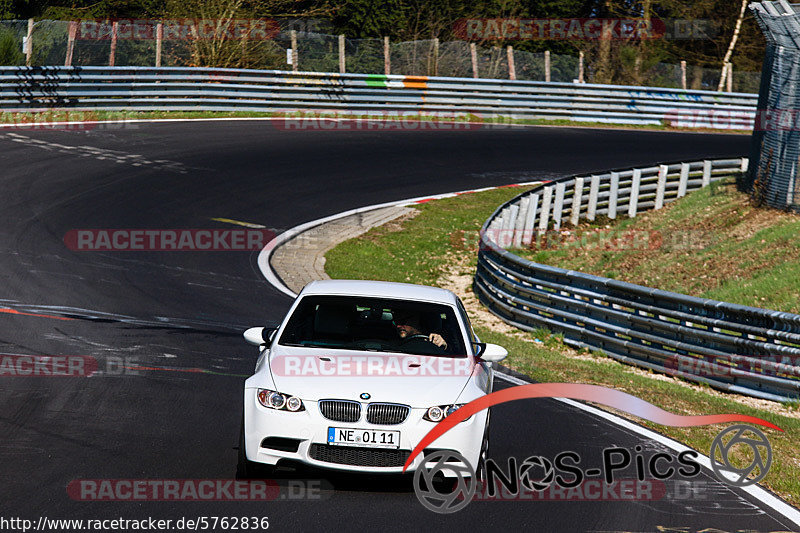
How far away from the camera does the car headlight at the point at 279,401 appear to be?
22.5 ft

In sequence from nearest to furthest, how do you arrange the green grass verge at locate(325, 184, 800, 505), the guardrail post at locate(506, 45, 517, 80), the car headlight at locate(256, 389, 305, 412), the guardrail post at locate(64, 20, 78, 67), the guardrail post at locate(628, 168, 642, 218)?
the car headlight at locate(256, 389, 305, 412) < the green grass verge at locate(325, 184, 800, 505) < the guardrail post at locate(628, 168, 642, 218) < the guardrail post at locate(64, 20, 78, 67) < the guardrail post at locate(506, 45, 517, 80)

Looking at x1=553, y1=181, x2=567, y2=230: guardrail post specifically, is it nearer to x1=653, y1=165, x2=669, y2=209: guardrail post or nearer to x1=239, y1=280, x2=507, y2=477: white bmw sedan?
x1=653, y1=165, x2=669, y2=209: guardrail post

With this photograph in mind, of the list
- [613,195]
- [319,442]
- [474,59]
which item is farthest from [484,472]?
[474,59]

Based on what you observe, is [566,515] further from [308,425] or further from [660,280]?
[660,280]

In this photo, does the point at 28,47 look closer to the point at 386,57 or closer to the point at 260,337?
the point at 386,57

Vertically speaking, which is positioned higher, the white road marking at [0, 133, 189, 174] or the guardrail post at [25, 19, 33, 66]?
the guardrail post at [25, 19, 33, 66]

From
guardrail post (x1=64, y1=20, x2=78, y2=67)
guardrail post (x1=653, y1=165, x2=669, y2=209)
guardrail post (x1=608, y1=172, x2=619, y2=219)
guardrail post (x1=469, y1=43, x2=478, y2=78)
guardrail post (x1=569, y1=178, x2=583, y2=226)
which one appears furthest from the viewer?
guardrail post (x1=469, y1=43, x2=478, y2=78)

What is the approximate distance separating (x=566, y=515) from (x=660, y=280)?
39.6 feet

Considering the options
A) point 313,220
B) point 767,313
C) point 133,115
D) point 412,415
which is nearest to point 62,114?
point 133,115

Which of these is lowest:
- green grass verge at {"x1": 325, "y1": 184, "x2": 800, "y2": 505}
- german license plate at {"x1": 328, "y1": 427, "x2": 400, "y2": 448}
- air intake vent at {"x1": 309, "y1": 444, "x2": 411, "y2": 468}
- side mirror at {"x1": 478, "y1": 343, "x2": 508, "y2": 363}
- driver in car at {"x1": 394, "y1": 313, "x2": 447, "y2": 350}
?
green grass verge at {"x1": 325, "y1": 184, "x2": 800, "y2": 505}

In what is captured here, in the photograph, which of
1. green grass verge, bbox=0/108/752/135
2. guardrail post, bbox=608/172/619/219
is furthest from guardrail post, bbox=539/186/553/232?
green grass verge, bbox=0/108/752/135

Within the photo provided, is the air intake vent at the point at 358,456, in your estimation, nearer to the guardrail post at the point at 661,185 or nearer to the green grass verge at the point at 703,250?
the green grass verge at the point at 703,250

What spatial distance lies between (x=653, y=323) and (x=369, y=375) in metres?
6.92

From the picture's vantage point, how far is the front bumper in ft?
22.1
